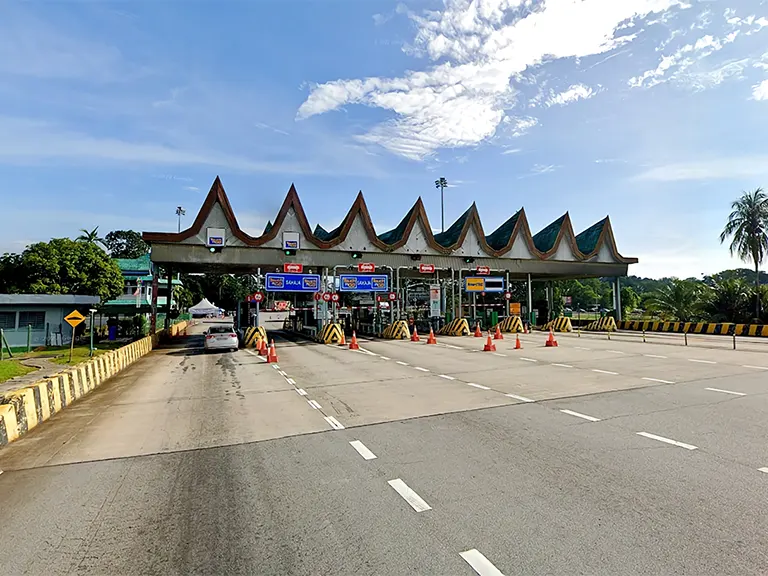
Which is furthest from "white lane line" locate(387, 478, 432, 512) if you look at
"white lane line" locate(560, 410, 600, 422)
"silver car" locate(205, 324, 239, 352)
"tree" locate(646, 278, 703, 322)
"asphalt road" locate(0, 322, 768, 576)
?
"tree" locate(646, 278, 703, 322)

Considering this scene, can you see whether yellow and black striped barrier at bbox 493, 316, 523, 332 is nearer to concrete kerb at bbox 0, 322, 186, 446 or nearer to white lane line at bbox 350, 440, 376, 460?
concrete kerb at bbox 0, 322, 186, 446

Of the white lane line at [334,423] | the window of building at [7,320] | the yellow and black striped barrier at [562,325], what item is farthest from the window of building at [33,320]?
the yellow and black striped barrier at [562,325]

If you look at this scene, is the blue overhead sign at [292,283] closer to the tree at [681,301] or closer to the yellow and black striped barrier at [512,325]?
the yellow and black striped barrier at [512,325]

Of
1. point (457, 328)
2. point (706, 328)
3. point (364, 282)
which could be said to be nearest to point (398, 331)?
point (364, 282)

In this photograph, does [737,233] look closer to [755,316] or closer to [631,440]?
[755,316]

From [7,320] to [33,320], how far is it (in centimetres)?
112

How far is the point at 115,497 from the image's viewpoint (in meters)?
5.04

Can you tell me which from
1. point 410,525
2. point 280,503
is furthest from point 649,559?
point 280,503

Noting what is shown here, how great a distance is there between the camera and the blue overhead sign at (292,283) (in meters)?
28.1

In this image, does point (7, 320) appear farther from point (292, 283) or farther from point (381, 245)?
point (381, 245)

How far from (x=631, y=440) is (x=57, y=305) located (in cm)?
2883

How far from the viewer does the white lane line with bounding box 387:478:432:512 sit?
4.51 metres

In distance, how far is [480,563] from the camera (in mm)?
3500

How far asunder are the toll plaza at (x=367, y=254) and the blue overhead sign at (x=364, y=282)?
0.07 meters
